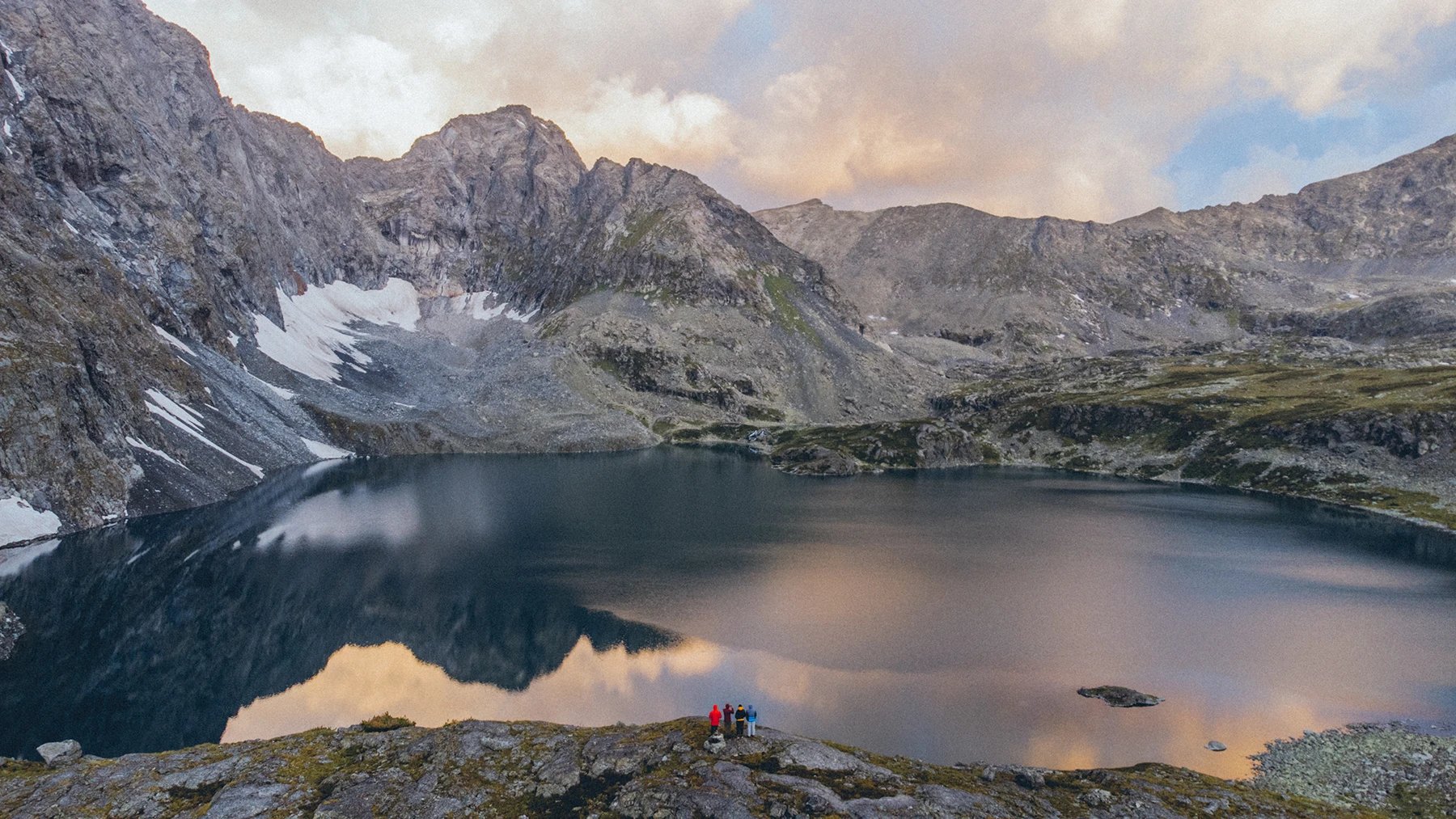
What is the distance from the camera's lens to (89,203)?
503 feet

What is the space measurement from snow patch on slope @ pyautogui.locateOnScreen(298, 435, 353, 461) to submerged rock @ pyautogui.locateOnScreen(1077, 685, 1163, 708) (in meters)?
153

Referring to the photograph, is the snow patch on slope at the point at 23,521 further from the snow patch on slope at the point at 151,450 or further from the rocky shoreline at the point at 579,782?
the rocky shoreline at the point at 579,782

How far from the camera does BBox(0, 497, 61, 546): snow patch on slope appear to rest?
76000 mm

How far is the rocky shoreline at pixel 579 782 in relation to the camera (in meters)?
25.2

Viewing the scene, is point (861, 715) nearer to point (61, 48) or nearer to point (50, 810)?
point (50, 810)

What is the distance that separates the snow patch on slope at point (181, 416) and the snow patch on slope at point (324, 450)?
29.7 metres

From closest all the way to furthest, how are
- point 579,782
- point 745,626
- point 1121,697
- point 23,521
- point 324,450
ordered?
point 579,782, point 1121,697, point 745,626, point 23,521, point 324,450

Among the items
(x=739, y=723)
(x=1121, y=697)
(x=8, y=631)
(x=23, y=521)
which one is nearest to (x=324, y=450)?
(x=23, y=521)

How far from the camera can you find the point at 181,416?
118062 millimetres

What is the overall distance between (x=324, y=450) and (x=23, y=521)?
82181 millimetres

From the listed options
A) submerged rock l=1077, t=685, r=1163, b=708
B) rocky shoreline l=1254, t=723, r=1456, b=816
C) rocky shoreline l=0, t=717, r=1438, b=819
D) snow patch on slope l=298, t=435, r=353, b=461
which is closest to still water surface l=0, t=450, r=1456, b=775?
submerged rock l=1077, t=685, r=1163, b=708

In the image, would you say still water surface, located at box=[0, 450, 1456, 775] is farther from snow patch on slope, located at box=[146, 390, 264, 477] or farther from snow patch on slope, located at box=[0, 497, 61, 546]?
snow patch on slope, located at box=[146, 390, 264, 477]

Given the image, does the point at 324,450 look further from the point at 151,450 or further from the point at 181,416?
the point at 151,450

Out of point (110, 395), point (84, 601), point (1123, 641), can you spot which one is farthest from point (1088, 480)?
point (110, 395)
